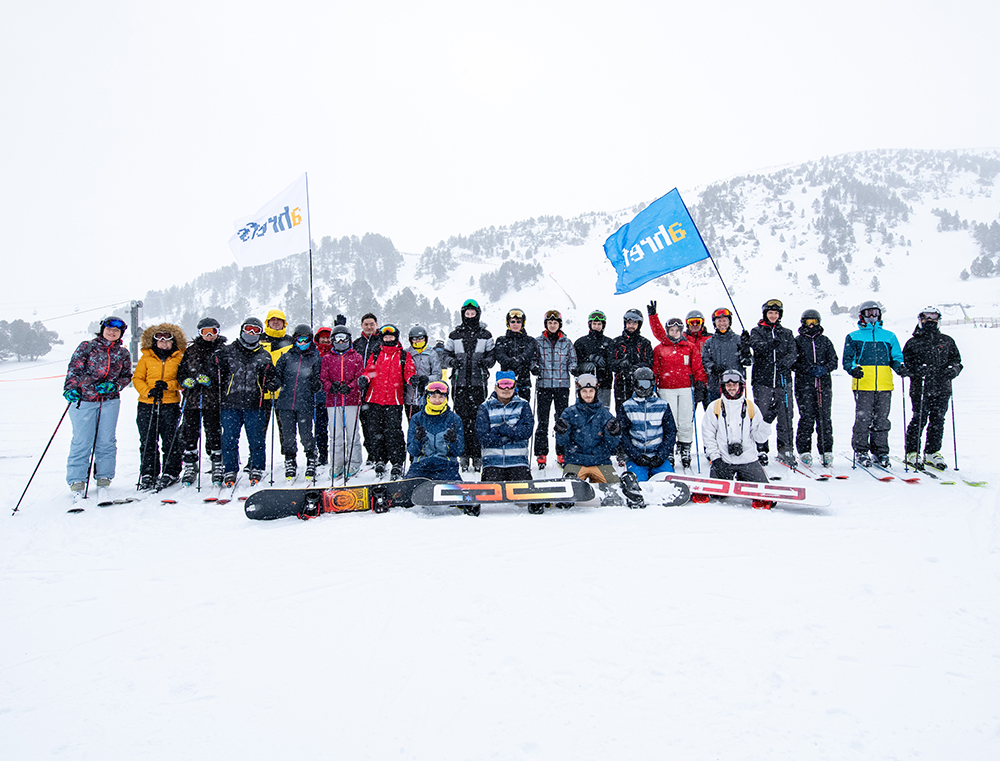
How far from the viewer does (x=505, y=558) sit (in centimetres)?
356

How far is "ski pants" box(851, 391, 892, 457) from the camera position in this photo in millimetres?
6027

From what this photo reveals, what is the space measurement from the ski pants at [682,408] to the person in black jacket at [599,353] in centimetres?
68

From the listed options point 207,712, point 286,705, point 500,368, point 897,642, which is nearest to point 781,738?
point 897,642

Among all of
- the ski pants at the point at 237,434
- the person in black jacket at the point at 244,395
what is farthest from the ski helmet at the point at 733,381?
the ski pants at the point at 237,434

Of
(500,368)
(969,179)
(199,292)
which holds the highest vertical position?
(969,179)

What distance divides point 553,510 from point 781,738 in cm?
290

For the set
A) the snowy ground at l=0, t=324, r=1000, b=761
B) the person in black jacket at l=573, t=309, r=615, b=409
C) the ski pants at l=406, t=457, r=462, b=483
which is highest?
the person in black jacket at l=573, t=309, r=615, b=409

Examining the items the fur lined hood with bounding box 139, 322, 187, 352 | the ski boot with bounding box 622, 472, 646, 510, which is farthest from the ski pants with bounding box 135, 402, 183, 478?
the ski boot with bounding box 622, 472, 646, 510

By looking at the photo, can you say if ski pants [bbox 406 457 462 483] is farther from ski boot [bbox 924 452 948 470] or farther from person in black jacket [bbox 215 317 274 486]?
ski boot [bbox 924 452 948 470]

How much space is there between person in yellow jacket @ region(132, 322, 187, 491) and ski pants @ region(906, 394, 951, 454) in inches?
346

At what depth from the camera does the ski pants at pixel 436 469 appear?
5.41 m

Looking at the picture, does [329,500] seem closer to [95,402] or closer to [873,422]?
[95,402]

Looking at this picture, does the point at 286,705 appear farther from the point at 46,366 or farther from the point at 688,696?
the point at 46,366

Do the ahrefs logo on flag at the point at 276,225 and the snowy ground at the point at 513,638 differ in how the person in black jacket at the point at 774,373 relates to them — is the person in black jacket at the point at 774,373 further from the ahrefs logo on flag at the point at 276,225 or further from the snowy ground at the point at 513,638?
the ahrefs logo on flag at the point at 276,225
